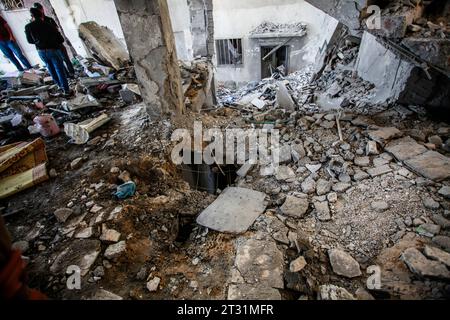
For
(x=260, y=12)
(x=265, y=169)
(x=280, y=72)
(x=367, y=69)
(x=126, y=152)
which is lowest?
(x=280, y=72)

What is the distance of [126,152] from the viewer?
11.4ft

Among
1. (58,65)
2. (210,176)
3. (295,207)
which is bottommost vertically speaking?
(210,176)

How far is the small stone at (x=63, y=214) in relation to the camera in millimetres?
2526

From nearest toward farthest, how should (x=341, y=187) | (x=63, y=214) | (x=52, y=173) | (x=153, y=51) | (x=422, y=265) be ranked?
(x=422, y=265), (x=63, y=214), (x=341, y=187), (x=52, y=173), (x=153, y=51)

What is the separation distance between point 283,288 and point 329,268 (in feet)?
1.56

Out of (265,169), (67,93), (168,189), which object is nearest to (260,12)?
(67,93)

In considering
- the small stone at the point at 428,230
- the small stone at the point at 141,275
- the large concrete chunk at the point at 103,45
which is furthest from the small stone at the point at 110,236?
the large concrete chunk at the point at 103,45

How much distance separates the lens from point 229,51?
11.2 m

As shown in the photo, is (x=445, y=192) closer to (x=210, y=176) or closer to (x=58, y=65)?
(x=210, y=176)

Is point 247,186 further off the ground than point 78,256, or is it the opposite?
point 78,256

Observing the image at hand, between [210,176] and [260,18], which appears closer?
[210,176]

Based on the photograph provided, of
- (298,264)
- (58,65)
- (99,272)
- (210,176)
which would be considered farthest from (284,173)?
(58,65)

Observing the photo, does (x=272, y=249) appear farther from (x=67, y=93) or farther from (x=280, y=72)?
(x=280, y=72)

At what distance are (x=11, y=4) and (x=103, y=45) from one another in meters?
6.59
